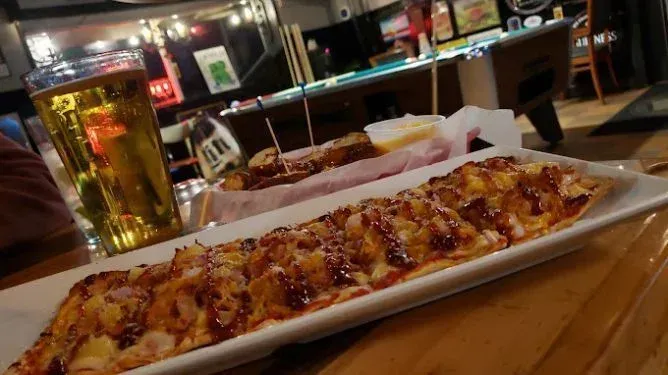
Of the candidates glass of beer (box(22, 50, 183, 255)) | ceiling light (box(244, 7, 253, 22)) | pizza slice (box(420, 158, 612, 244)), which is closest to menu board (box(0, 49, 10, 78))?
ceiling light (box(244, 7, 253, 22))

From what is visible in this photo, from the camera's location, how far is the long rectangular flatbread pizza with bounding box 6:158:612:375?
0.52m

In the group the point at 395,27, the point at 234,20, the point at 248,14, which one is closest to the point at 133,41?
the point at 234,20

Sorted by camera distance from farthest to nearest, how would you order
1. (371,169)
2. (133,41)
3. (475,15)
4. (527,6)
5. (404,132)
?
1. (475,15)
2. (133,41)
3. (527,6)
4. (404,132)
5. (371,169)

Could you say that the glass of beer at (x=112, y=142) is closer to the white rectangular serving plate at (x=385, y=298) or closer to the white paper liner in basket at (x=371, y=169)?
the white paper liner in basket at (x=371, y=169)

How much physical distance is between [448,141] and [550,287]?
521 mm

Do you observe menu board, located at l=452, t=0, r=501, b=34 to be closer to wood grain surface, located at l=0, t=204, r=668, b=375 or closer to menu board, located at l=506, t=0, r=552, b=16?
menu board, located at l=506, t=0, r=552, b=16

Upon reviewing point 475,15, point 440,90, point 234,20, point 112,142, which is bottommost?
point 440,90

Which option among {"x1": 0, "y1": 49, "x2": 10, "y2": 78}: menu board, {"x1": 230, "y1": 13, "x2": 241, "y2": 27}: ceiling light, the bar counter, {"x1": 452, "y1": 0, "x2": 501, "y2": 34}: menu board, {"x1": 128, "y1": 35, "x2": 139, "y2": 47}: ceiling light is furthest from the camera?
{"x1": 230, "y1": 13, "x2": 241, "y2": 27}: ceiling light

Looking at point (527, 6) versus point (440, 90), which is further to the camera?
point (527, 6)

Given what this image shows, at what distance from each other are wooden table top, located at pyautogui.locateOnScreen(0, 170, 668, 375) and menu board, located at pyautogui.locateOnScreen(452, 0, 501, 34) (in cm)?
722

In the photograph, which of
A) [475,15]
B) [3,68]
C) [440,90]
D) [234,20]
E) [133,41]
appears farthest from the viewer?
[234,20]

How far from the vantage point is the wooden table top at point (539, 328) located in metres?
0.40

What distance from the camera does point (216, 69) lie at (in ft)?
24.3

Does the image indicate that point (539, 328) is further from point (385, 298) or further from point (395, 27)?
point (395, 27)
